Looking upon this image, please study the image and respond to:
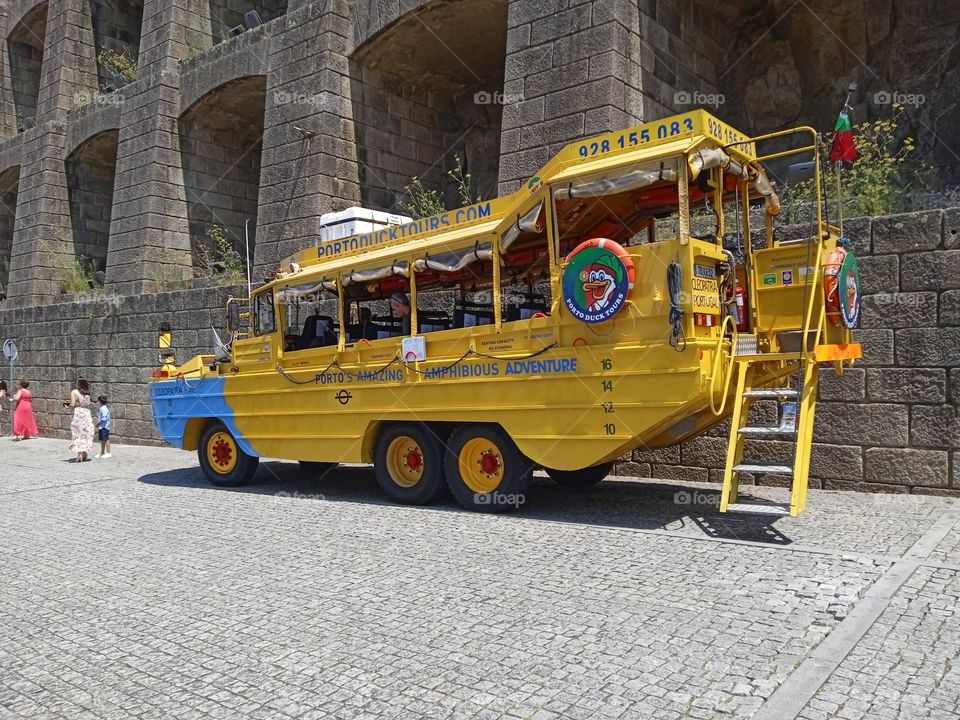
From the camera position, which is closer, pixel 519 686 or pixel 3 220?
pixel 519 686

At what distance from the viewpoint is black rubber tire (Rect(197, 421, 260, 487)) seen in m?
10.4

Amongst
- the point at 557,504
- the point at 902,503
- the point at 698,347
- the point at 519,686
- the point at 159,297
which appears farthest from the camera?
the point at 159,297

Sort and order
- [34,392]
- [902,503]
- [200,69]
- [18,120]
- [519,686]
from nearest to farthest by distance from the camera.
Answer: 1. [519,686]
2. [902,503]
3. [200,69]
4. [34,392]
5. [18,120]

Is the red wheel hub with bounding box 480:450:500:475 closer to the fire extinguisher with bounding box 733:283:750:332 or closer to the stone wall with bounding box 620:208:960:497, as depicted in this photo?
the fire extinguisher with bounding box 733:283:750:332

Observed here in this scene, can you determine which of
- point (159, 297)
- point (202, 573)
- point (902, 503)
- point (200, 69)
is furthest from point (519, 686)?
point (200, 69)

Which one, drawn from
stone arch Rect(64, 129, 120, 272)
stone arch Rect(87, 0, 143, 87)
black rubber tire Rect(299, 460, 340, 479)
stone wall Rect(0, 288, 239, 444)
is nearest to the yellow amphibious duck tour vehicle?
black rubber tire Rect(299, 460, 340, 479)

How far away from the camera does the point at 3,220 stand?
2720 centimetres

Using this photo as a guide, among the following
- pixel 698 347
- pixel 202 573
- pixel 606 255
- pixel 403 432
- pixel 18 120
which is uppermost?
pixel 18 120

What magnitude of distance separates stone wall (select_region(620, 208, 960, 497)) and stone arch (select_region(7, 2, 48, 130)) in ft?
86.1

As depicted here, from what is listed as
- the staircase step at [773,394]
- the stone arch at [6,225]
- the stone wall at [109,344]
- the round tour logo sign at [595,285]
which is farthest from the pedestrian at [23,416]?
the staircase step at [773,394]

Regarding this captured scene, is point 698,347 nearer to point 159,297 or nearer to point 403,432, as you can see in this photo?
point 403,432

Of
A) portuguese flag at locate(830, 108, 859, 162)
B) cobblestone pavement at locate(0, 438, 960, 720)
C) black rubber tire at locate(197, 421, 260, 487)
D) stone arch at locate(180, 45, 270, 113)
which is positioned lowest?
cobblestone pavement at locate(0, 438, 960, 720)

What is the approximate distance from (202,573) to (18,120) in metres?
25.8

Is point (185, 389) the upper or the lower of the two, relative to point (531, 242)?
lower
